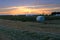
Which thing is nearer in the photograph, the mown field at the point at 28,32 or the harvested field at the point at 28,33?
the harvested field at the point at 28,33

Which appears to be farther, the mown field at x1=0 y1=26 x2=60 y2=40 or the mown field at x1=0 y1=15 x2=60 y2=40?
the mown field at x1=0 y1=15 x2=60 y2=40

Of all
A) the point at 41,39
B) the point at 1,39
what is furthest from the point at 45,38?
the point at 1,39

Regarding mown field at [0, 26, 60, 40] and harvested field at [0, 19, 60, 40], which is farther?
harvested field at [0, 19, 60, 40]

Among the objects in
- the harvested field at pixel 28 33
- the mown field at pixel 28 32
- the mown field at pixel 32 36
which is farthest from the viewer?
the mown field at pixel 28 32

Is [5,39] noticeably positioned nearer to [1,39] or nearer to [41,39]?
[1,39]

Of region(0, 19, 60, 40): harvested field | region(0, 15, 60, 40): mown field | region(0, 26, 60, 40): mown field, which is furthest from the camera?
region(0, 15, 60, 40): mown field

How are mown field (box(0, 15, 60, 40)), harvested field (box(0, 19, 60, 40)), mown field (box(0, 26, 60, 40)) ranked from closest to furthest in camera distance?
1. mown field (box(0, 26, 60, 40))
2. harvested field (box(0, 19, 60, 40))
3. mown field (box(0, 15, 60, 40))

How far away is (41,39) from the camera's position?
12664mm

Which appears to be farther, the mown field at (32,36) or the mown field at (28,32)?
the mown field at (28,32)

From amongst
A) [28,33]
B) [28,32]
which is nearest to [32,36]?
[28,33]

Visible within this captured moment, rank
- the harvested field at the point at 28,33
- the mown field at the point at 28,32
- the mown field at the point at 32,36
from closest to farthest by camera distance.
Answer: the mown field at the point at 32,36 < the harvested field at the point at 28,33 < the mown field at the point at 28,32

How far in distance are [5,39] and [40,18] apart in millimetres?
24440

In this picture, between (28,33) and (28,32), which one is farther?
(28,32)

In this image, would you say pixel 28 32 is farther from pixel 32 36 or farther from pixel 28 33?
pixel 32 36
